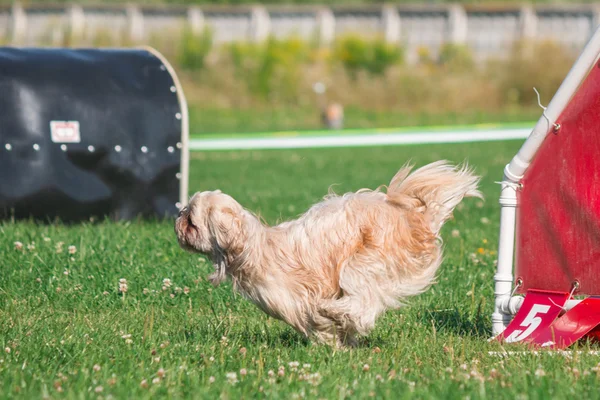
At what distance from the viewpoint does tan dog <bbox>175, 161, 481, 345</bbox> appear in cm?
555

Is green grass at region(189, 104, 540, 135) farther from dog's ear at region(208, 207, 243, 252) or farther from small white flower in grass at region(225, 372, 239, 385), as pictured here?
small white flower in grass at region(225, 372, 239, 385)

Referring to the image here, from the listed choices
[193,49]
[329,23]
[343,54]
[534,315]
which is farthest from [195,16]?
[534,315]

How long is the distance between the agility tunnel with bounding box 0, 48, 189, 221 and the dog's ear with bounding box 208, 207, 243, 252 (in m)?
4.29

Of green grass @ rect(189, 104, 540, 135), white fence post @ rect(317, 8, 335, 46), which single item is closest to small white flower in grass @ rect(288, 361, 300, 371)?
green grass @ rect(189, 104, 540, 135)

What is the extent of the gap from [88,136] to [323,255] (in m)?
4.48

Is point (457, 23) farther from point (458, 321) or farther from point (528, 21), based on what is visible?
point (458, 321)

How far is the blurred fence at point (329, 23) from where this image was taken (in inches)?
1366

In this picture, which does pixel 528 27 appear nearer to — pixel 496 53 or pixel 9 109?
pixel 496 53

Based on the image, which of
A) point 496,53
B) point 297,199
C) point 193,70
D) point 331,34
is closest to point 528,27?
point 496,53

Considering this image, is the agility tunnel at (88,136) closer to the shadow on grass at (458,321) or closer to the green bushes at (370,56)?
the shadow on grass at (458,321)

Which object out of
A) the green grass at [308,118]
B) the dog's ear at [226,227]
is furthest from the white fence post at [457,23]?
the dog's ear at [226,227]

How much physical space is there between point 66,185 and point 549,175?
529 cm

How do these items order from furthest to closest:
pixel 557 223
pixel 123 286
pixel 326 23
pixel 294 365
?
pixel 326 23 < pixel 123 286 < pixel 557 223 < pixel 294 365

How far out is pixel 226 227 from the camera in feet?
18.0
